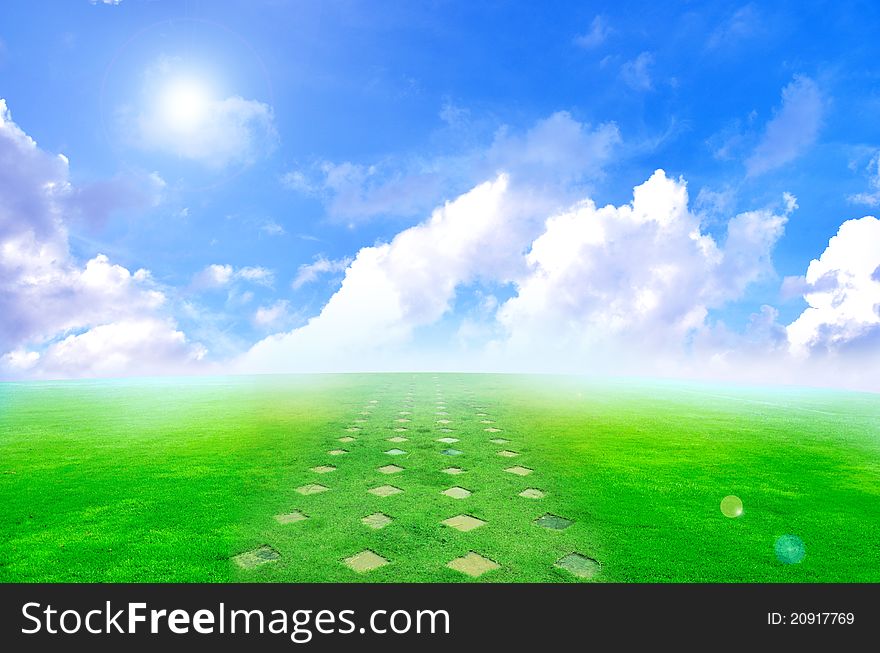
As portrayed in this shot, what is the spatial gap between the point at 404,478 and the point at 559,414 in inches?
303

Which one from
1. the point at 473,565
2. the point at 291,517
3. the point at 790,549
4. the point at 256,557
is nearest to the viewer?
the point at 473,565

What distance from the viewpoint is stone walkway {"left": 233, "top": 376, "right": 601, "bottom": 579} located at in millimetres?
3438

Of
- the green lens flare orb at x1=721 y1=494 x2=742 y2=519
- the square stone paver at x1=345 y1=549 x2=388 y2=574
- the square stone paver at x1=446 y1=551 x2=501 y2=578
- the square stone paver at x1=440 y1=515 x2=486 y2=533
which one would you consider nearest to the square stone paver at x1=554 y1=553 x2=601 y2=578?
the square stone paver at x1=446 y1=551 x2=501 y2=578

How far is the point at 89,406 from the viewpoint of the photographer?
13.6 meters

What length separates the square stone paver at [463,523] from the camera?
4187 mm

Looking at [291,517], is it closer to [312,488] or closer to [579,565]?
[312,488]

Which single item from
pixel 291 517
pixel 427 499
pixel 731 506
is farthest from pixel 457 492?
pixel 731 506

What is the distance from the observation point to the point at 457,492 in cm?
529

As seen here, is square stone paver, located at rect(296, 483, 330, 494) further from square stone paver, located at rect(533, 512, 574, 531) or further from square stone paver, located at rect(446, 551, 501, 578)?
square stone paver, located at rect(533, 512, 574, 531)

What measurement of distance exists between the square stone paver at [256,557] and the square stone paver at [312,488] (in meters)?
1.59

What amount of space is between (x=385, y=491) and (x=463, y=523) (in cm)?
138

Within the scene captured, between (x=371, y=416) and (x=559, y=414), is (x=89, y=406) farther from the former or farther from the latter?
(x=559, y=414)

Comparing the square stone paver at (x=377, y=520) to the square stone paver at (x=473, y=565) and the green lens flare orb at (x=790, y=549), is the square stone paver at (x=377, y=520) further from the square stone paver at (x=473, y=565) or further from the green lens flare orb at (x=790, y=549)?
the green lens flare orb at (x=790, y=549)

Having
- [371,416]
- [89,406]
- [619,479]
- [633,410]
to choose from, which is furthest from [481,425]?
[89,406]
